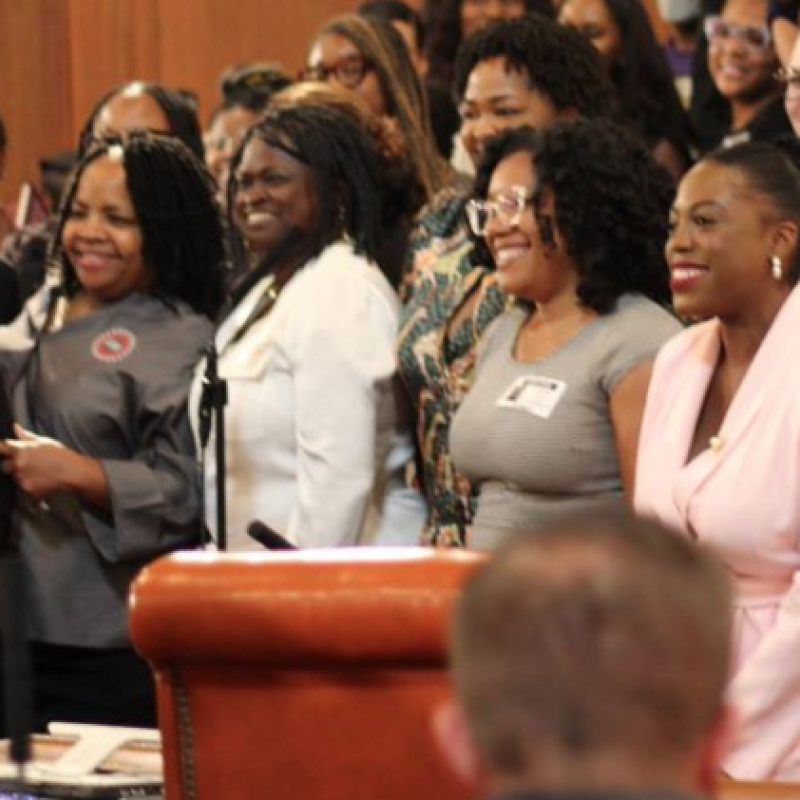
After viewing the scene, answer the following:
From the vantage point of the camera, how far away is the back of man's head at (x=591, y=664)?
108 cm

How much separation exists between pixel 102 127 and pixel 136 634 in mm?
2568

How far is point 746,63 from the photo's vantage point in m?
4.54

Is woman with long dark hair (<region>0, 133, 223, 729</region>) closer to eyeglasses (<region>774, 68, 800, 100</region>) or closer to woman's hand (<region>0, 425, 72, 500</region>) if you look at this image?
woman's hand (<region>0, 425, 72, 500</region>)

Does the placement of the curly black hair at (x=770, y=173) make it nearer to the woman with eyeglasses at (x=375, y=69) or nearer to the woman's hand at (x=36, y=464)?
the woman's hand at (x=36, y=464)

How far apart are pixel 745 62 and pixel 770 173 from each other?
1.85m

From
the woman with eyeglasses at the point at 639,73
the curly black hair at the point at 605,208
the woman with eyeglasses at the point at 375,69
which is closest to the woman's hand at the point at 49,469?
the curly black hair at the point at 605,208

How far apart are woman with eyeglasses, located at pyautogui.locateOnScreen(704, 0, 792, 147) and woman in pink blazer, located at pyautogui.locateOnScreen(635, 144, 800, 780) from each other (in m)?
1.73

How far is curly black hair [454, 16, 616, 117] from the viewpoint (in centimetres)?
357

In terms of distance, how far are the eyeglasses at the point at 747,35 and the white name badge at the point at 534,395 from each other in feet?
5.98

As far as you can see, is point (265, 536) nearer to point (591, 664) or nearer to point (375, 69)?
point (591, 664)

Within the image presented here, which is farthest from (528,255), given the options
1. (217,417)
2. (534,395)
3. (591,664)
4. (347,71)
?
(591,664)

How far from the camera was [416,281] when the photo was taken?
11.1ft

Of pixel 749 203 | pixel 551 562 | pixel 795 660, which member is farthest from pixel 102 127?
pixel 551 562

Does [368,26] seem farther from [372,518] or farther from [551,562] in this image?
[551,562]
